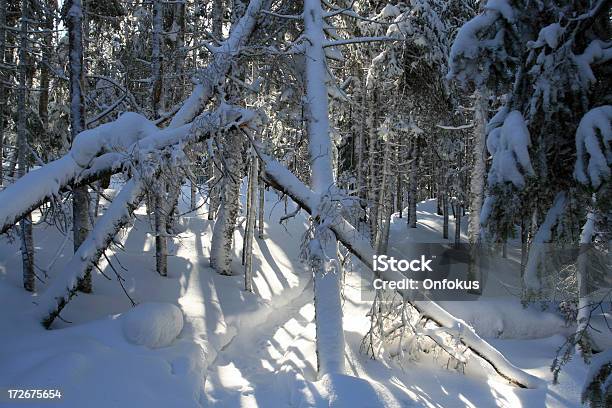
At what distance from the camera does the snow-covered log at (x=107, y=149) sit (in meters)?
6.05

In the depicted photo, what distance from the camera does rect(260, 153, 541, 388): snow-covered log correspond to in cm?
692

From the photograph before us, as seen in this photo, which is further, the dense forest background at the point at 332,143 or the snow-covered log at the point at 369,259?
the snow-covered log at the point at 369,259

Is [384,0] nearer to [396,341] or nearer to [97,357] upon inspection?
[396,341]

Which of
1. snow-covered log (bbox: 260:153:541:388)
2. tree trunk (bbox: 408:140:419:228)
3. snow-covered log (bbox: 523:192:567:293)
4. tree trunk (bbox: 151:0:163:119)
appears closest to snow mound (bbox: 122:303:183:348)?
snow-covered log (bbox: 260:153:541:388)

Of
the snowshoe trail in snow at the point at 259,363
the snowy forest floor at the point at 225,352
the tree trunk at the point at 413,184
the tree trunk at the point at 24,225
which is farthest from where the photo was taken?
the tree trunk at the point at 413,184

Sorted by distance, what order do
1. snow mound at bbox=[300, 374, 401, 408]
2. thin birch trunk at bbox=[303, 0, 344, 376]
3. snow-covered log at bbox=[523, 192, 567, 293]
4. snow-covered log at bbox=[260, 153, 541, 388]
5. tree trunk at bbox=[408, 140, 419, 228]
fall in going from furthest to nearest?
tree trunk at bbox=[408, 140, 419, 228]
snow-covered log at bbox=[260, 153, 541, 388]
thin birch trunk at bbox=[303, 0, 344, 376]
snow mound at bbox=[300, 374, 401, 408]
snow-covered log at bbox=[523, 192, 567, 293]

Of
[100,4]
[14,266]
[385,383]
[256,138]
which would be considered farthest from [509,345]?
[100,4]

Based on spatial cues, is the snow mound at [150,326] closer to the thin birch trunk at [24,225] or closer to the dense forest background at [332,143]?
the dense forest background at [332,143]

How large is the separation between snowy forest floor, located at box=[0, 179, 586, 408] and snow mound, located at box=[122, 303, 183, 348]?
0.46 ft

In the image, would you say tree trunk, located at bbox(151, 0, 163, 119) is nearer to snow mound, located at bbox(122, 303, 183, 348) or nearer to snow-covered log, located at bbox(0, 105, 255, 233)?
snow-covered log, located at bbox(0, 105, 255, 233)

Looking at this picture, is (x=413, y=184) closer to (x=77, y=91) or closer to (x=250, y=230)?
(x=250, y=230)

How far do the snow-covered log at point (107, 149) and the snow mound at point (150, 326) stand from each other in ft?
7.78

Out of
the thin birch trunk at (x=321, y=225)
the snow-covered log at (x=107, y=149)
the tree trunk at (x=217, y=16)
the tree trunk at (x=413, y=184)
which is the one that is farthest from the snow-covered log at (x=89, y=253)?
the tree trunk at (x=413, y=184)

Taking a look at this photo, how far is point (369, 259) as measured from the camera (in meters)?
7.22
